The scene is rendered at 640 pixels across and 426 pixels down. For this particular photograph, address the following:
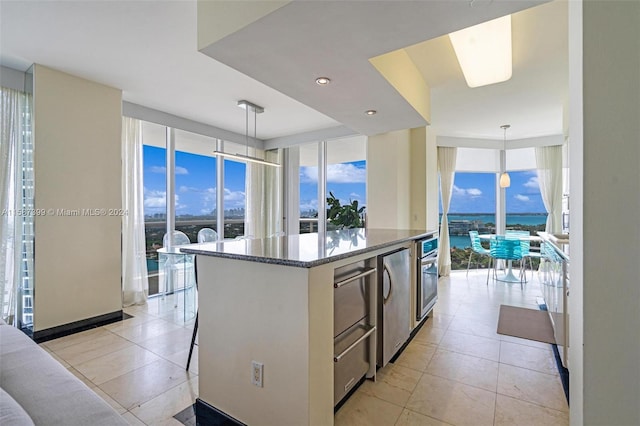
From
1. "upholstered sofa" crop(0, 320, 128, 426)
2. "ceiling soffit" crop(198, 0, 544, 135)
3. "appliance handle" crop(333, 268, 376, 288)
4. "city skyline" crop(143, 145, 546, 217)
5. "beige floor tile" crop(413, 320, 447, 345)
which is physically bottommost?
"beige floor tile" crop(413, 320, 447, 345)

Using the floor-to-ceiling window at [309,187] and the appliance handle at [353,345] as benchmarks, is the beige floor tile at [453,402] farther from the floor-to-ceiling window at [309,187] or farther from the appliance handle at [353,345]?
the floor-to-ceiling window at [309,187]

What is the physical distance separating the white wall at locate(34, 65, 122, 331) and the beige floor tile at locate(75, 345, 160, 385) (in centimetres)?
93

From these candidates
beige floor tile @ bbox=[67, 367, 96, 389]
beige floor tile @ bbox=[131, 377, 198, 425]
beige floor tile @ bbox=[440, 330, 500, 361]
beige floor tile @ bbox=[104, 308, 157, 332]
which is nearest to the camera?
beige floor tile @ bbox=[131, 377, 198, 425]

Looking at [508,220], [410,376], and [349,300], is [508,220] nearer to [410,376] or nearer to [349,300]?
[410,376]

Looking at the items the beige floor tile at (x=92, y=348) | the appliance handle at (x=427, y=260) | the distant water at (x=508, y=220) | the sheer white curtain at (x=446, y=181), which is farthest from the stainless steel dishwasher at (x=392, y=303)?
the distant water at (x=508, y=220)

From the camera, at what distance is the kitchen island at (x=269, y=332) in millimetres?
1422

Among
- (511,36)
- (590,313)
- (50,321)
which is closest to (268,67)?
(511,36)

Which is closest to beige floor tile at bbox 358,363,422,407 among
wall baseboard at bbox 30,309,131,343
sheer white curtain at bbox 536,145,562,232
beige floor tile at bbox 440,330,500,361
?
beige floor tile at bbox 440,330,500,361

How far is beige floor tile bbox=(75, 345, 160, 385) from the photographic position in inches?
86.4

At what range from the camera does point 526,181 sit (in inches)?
244

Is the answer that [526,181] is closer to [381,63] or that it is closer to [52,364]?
[381,63]

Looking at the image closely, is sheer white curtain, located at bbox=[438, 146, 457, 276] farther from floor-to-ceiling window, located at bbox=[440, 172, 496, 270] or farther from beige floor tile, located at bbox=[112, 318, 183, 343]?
beige floor tile, located at bbox=[112, 318, 183, 343]

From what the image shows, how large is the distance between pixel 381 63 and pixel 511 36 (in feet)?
3.79

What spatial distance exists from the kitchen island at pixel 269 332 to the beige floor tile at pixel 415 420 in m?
0.49
